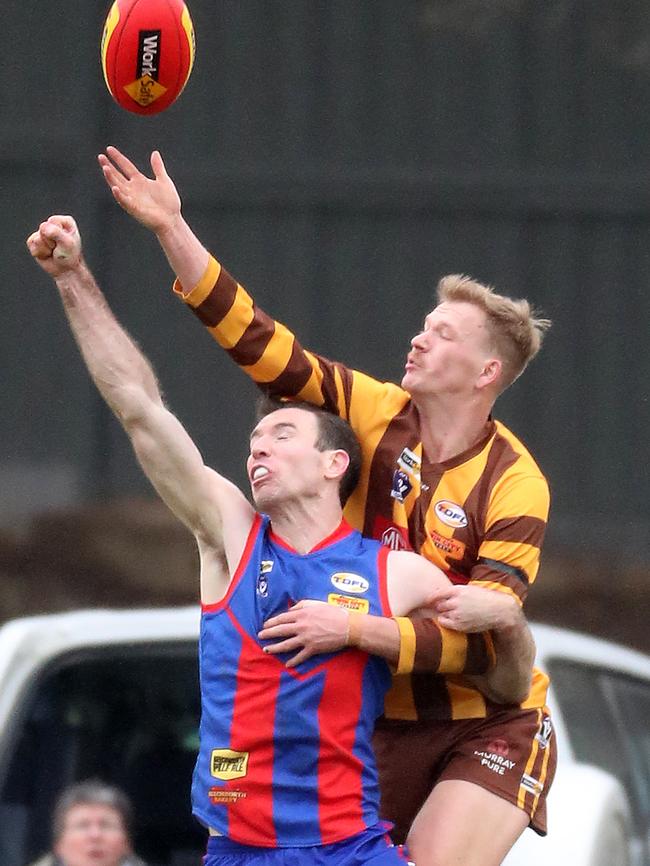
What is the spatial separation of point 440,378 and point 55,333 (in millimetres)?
7731

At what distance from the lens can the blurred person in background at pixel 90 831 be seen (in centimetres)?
591

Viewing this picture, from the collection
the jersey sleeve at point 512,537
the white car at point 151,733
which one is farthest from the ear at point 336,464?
the white car at point 151,733

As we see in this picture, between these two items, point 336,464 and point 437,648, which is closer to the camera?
point 437,648

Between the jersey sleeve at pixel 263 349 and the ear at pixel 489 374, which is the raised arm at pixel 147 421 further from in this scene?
the ear at pixel 489 374

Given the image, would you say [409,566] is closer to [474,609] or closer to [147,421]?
[474,609]

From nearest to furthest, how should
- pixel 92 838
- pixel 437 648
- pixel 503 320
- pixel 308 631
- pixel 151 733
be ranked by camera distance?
pixel 308 631 < pixel 437 648 < pixel 503 320 < pixel 92 838 < pixel 151 733

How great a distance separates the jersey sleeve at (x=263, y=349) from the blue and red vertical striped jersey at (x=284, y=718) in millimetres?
508

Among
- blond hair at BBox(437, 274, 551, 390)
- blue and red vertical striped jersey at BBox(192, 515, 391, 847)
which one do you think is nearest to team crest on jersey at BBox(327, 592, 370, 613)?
blue and red vertical striped jersey at BBox(192, 515, 391, 847)

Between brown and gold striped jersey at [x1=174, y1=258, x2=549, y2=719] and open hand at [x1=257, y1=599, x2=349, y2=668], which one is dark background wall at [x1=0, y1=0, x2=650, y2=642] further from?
open hand at [x1=257, y1=599, x2=349, y2=668]

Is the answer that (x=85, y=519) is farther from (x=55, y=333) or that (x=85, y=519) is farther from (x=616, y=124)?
Answer: (x=616, y=124)

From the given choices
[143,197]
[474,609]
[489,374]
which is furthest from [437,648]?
[143,197]

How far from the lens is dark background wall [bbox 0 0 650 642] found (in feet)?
39.7

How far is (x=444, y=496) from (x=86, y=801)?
1.95m

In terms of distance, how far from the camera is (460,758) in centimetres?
490
